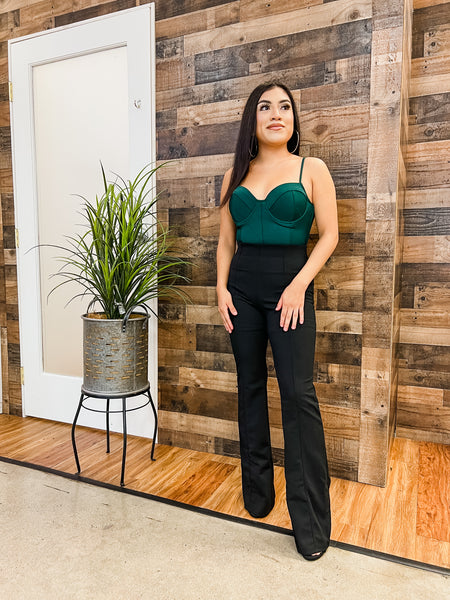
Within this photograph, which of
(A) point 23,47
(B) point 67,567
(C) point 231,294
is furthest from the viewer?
(A) point 23,47

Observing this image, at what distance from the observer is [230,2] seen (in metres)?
2.18

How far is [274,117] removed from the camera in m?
1.75

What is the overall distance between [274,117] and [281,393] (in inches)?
39.3

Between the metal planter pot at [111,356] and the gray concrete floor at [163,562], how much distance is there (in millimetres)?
467

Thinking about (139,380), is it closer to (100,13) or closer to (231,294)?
(231,294)

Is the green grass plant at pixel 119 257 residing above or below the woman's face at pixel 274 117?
below

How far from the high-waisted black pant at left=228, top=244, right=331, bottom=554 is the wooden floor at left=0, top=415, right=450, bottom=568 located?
165mm

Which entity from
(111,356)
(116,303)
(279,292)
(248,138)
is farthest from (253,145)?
(111,356)

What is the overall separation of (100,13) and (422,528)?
109 inches

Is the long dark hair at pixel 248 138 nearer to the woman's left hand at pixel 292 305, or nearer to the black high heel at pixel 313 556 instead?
the woman's left hand at pixel 292 305

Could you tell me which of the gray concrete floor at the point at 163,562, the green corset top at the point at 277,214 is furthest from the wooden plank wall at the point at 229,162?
the gray concrete floor at the point at 163,562

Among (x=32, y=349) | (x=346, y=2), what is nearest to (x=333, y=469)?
(x=32, y=349)

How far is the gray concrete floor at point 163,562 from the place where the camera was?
1.45 metres

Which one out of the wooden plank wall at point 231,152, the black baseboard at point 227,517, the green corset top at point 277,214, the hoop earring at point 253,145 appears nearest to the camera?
the black baseboard at point 227,517
